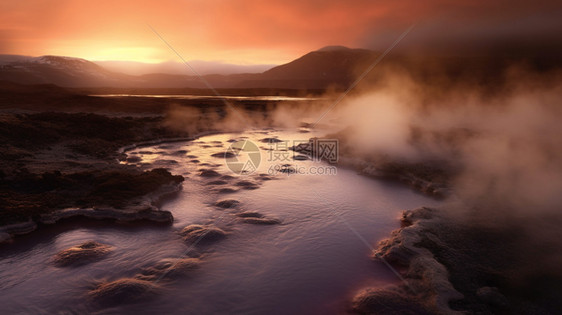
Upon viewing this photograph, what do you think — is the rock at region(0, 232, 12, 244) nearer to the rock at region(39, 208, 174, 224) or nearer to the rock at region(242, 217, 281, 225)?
the rock at region(39, 208, 174, 224)

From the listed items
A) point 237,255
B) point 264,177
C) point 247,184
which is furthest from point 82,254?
point 264,177

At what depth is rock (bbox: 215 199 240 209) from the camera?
869cm

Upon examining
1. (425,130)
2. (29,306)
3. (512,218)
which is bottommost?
(29,306)

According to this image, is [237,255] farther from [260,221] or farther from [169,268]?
[260,221]

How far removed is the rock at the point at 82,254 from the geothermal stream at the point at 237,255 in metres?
0.13

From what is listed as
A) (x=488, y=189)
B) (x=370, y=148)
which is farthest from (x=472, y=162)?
(x=370, y=148)

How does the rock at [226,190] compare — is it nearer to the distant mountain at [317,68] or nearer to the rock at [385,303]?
the rock at [385,303]

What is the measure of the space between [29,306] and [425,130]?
17.4m

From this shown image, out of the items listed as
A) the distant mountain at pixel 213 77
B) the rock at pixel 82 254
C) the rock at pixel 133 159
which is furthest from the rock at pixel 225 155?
the distant mountain at pixel 213 77

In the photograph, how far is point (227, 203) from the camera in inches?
348

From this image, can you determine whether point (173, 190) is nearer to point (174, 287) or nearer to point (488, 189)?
point (174, 287)

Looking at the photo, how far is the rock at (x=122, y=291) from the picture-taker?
4.90 m

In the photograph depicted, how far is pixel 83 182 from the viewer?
351 inches

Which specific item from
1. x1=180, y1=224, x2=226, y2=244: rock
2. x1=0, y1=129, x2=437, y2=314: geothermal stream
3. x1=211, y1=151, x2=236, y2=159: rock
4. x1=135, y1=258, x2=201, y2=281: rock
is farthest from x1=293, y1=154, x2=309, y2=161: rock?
x1=135, y1=258, x2=201, y2=281: rock
